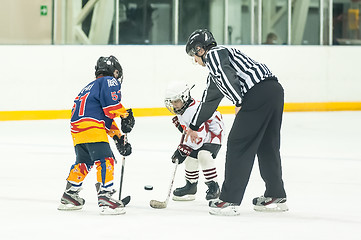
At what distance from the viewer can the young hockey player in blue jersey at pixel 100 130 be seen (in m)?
4.48

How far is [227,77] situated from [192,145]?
0.69 meters

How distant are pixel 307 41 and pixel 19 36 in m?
5.08

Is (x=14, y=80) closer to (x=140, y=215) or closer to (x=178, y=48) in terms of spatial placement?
(x=178, y=48)

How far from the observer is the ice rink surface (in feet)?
13.3

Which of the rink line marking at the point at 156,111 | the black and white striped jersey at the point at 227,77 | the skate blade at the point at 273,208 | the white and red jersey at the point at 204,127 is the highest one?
the black and white striped jersey at the point at 227,77

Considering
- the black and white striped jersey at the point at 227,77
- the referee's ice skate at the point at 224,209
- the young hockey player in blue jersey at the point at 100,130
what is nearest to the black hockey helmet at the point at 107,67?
the young hockey player in blue jersey at the point at 100,130

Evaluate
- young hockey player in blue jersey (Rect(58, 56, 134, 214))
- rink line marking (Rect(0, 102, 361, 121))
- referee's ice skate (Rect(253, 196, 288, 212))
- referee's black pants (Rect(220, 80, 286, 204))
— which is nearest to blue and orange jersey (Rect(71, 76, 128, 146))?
young hockey player in blue jersey (Rect(58, 56, 134, 214))

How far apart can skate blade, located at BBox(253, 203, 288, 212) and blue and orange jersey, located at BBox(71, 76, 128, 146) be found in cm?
91

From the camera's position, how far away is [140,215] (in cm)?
452

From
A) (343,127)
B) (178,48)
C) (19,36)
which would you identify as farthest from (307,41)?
(19,36)

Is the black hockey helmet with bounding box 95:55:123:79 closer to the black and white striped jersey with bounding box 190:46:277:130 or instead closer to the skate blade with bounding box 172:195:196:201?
the black and white striped jersey with bounding box 190:46:277:130

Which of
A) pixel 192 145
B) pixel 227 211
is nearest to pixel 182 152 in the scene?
pixel 192 145

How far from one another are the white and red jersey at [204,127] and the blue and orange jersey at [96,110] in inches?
21.2

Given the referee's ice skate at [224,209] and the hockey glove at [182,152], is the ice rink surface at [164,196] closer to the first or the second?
the referee's ice skate at [224,209]
